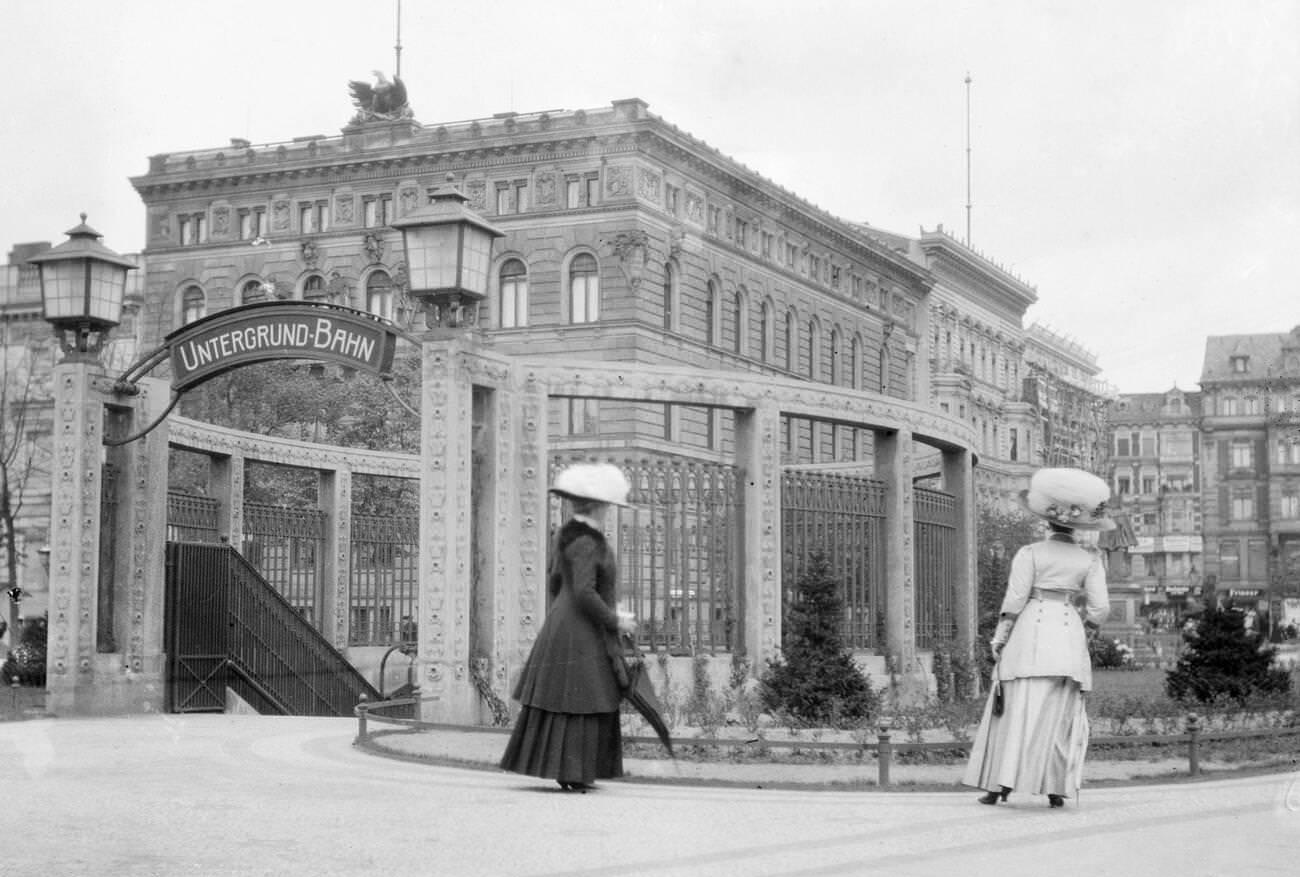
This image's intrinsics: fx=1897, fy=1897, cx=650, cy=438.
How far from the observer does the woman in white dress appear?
11.2 meters

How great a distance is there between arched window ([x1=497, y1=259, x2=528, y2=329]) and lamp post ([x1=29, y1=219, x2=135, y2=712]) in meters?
36.3

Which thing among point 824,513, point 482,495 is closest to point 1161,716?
point 824,513

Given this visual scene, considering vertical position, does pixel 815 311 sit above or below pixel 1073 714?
above

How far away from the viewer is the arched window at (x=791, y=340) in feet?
216

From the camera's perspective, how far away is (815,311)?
223 ft

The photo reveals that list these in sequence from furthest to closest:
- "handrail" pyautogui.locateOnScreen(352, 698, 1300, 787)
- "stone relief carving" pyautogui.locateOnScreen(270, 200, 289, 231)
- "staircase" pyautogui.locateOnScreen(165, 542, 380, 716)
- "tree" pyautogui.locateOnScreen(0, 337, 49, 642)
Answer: "stone relief carving" pyautogui.locateOnScreen(270, 200, 289, 231) < "tree" pyautogui.locateOnScreen(0, 337, 49, 642) < "staircase" pyautogui.locateOnScreen(165, 542, 380, 716) < "handrail" pyautogui.locateOnScreen(352, 698, 1300, 787)

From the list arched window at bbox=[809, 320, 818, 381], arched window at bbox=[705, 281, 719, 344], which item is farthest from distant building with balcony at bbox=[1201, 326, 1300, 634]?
arched window at bbox=[705, 281, 719, 344]

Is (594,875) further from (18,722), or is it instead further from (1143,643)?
(1143,643)

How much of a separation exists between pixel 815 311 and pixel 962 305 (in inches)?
743

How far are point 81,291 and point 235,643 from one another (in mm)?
4395

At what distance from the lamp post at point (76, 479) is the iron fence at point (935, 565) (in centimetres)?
936

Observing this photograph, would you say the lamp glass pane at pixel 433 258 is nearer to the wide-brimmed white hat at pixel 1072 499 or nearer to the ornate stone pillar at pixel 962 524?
the wide-brimmed white hat at pixel 1072 499

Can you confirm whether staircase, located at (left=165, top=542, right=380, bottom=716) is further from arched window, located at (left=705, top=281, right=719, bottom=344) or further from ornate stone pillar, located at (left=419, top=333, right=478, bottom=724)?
arched window, located at (left=705, top=281, right=719, bottom=344)

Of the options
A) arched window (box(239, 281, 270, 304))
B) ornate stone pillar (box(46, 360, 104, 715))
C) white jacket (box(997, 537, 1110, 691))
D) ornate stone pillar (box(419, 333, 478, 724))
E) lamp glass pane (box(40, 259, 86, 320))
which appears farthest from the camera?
arched window (box(239, 281, 270, 304))
